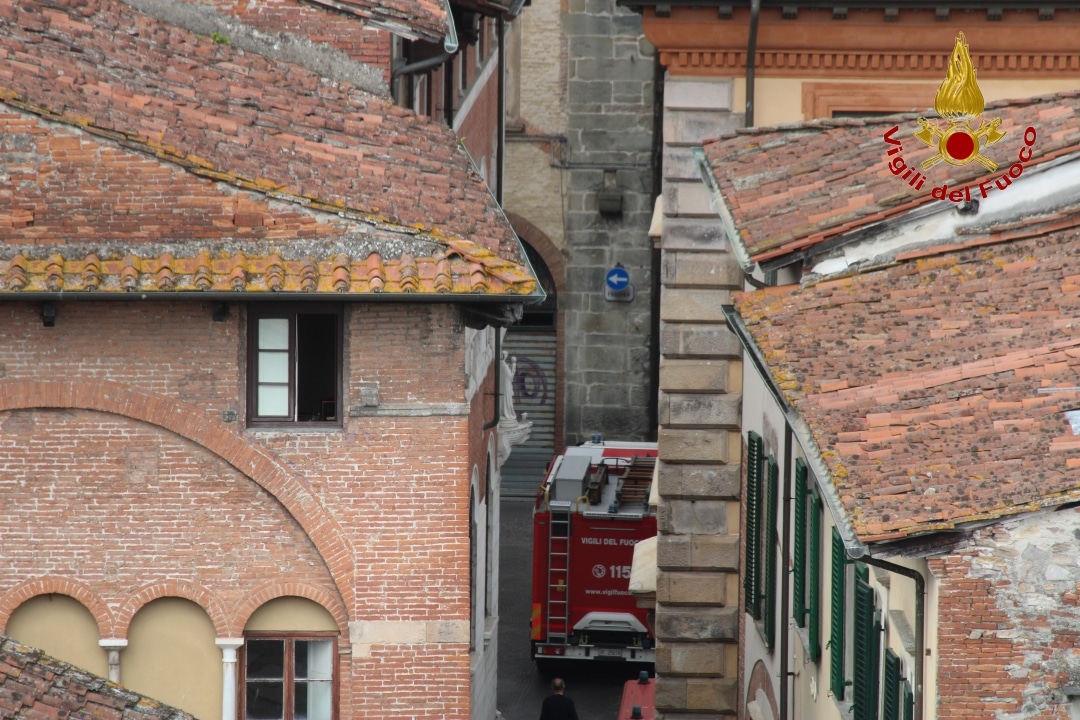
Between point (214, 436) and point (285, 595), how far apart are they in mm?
1445

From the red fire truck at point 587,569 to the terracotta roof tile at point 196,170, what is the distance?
11517 millimetres

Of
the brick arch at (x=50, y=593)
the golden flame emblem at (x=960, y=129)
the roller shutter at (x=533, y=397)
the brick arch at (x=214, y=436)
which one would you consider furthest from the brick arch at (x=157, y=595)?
the roller shutter at (x=533, y=397)

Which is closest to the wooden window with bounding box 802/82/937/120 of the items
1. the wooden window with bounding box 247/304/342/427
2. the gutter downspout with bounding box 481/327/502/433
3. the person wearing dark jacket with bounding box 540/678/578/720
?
the gutter downspout with bounding box 481/327/502/433

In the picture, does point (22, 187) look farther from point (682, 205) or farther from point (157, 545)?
point (682, 205)

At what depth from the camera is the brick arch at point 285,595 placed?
16.0 meters

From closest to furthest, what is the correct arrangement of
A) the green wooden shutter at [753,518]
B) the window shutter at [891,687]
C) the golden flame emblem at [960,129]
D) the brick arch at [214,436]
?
the window shutter at [891,687] → the golden flame emblem at [960,129] → the brick arch at [214,436] → the green wooden shutter at [753,518]

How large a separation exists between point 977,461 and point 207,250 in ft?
21.7

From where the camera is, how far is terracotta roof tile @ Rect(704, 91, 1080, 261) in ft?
49.6

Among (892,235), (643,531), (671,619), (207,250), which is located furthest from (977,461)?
(643,531)

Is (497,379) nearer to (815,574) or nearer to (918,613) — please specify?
(815,574)

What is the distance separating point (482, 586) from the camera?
79.6 ft

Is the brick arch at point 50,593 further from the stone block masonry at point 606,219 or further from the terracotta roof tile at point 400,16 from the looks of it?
the stone block masonry at point 606,219

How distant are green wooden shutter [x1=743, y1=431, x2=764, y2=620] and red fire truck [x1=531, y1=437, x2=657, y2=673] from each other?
6606mm

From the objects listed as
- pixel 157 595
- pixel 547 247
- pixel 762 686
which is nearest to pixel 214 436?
pixel 157 595
